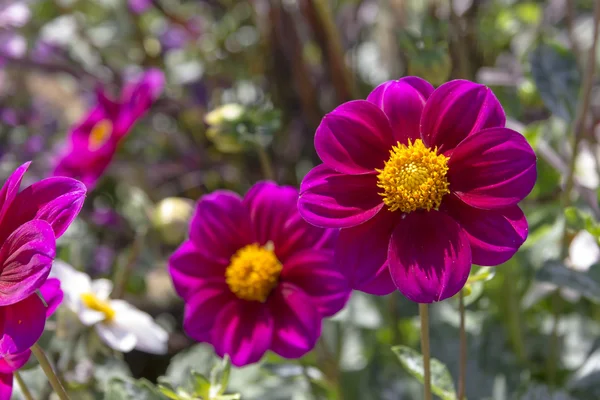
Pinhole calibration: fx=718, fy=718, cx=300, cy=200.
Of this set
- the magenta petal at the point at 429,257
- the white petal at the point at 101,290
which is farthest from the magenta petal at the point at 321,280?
the white petal at the point at 101,290

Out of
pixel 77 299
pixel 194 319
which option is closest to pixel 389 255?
pixel 194 319

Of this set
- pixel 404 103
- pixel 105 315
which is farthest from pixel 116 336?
pixel 404 103

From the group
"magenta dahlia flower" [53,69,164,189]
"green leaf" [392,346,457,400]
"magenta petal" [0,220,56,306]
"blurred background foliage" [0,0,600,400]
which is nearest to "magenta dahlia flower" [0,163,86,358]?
"magenta petal" [0,220,56,306]

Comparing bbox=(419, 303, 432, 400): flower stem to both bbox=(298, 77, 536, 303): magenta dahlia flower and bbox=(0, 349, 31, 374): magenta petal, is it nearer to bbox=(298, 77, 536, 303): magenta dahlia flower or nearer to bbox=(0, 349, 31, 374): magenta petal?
bbox=(298, 77, 536, 303): magenta dahlia flower

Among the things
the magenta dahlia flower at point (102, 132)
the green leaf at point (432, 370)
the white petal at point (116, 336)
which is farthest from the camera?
the magenta dahlia flower at point (102, 132)

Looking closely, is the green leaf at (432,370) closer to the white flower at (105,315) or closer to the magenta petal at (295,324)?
the magenta petal at (295,324)

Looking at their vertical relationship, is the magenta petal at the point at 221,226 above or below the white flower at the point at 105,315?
above

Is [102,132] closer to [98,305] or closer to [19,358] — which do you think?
[98,305]

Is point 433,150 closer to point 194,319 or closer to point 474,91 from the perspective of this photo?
point 474,91
